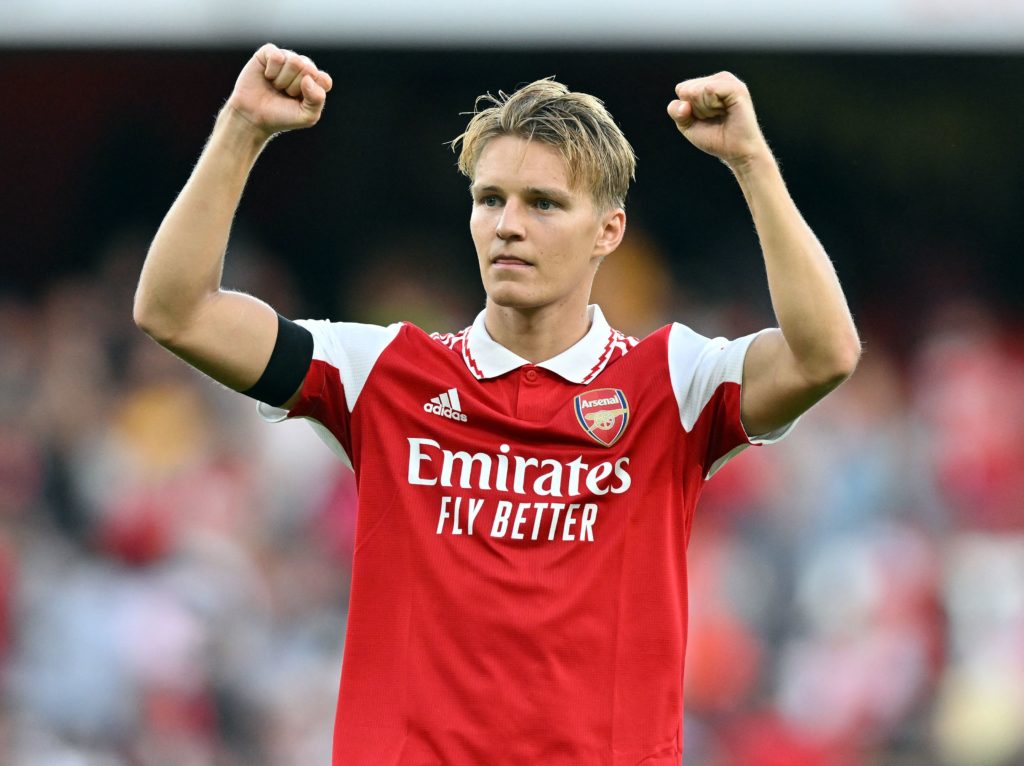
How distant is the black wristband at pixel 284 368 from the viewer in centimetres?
334

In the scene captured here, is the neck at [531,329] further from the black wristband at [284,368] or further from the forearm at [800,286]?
the forearm at [800,286]

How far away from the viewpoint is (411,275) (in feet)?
33.1

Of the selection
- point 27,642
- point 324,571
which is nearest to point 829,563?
point 324,571

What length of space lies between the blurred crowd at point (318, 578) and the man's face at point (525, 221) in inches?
184

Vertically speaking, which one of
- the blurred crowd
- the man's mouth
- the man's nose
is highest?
the man's nose

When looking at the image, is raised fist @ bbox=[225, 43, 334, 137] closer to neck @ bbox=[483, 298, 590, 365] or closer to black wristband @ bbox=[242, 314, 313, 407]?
black wristband @ bbox=[242, 314, 313, 407]

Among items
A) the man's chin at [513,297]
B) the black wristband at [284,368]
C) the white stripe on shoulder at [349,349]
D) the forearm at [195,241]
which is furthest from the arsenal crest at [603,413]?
the forearm at [195,241]

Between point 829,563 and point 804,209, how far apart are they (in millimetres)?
2961

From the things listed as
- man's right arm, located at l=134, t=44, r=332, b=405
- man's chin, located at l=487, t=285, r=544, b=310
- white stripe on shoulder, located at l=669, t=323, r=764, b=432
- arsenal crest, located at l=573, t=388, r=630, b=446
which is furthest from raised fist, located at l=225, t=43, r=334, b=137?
white stripe on shoulder, located at l=669, t=323, r=764, b=432

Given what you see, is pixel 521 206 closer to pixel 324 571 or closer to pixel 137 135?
pixel 324 571

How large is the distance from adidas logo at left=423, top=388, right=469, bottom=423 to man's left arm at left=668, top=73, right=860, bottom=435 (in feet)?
2.15

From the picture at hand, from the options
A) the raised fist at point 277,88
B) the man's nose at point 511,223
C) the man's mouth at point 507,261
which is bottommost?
the man's mouth at point 507,261

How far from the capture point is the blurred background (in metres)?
7.99

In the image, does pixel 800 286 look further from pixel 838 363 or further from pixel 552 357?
pixel 552 357
